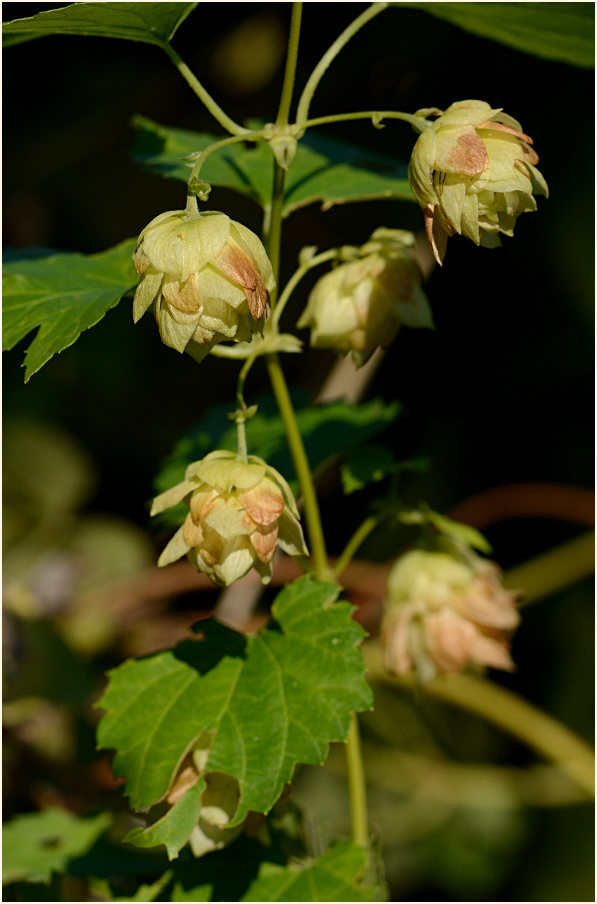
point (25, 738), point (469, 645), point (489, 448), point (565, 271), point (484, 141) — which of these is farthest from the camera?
point (489, 448)

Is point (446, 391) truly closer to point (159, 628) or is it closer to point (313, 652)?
point (159, 628)

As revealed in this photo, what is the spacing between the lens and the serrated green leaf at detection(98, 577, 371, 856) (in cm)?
80

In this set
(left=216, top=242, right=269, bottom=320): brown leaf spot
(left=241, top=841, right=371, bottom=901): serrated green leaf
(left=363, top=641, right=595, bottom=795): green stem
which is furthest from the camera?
(left=363, top=641, right=595, bottom=795): green stem

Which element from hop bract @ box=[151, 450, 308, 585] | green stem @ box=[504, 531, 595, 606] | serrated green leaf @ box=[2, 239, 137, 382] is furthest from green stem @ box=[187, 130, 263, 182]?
green stem @ box=[504, 531, 595, 606]

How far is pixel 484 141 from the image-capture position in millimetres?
737

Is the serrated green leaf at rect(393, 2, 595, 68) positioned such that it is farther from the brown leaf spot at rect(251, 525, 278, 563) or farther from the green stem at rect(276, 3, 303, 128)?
the brown leaf spot at rect(251, 525, 278, 563)

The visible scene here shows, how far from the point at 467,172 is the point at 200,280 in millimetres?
218

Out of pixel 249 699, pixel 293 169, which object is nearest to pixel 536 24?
pixel 293 169

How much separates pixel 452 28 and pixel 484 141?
58.2 inches

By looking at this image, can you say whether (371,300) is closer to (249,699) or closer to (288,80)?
(288,80)

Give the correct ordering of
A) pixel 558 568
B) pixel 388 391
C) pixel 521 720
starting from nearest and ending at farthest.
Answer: pixel 521 720
pixel 558 568
pixel 388 391

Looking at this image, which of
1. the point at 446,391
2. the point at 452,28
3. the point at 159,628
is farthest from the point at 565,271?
the point at 159,628

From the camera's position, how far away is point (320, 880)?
91cm

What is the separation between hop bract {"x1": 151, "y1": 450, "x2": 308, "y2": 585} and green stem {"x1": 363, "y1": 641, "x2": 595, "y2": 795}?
3.63ft
